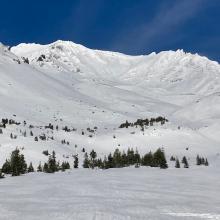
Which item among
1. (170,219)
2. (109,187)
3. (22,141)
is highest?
(22,141)

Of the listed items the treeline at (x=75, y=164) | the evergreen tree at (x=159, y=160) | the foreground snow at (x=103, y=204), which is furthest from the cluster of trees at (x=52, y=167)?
the foreground snow at (x=103, y=204)

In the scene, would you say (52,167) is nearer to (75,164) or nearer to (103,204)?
(75,164)

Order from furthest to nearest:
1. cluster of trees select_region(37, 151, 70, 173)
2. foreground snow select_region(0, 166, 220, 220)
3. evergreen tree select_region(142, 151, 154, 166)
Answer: evergreen tree select_region(142, 151, 154, 166) → cluster of trees select_region(37, 151, 70, 173) → foreground snow select_region(0, 166, 220, 220)

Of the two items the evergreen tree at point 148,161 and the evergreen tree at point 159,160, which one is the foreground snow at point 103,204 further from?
the evergreen tree at point 148,161

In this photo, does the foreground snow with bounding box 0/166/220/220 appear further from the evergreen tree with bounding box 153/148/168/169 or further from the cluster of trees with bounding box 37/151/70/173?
the evergreen tree with bounding box 153/148/168/169

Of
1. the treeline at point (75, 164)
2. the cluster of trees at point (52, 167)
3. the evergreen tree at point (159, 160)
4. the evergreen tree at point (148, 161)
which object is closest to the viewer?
the treeline at point (75, 164)

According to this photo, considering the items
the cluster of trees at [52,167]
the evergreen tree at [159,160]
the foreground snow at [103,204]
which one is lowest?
the foreground snow at [103,204]

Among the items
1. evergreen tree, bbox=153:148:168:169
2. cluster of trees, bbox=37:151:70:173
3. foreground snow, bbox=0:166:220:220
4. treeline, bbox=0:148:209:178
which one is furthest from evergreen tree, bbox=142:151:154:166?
foreground snow, bbox=0:166:220:220

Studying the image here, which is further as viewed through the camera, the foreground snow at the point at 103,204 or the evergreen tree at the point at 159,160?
the evergreen tree at the point at 159,160

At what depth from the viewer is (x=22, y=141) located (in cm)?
11419

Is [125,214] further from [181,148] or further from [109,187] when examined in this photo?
[181,148]

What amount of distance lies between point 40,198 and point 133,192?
23.2ft

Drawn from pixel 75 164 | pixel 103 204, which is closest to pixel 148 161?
pixel 75 164

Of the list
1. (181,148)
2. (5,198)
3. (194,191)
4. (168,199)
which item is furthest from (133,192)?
(181,148)
